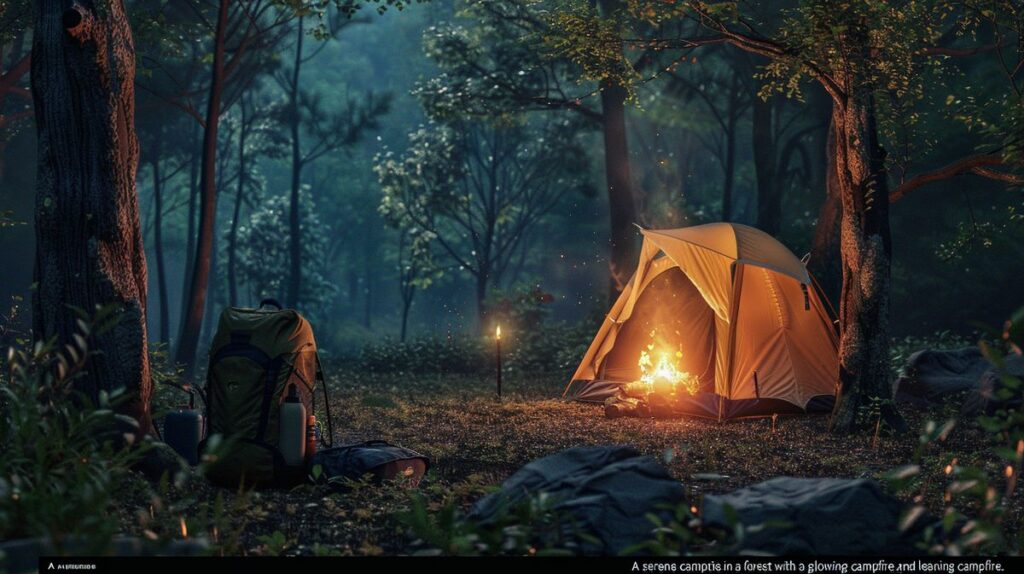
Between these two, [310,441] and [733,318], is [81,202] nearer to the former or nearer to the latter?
[310,441]

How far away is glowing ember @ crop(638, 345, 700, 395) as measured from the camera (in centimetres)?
1346

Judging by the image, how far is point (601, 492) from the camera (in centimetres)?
566

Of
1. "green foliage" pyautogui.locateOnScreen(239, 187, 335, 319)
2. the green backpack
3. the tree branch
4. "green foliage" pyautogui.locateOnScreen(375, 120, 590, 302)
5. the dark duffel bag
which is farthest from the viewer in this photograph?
"green foliage" pyautogui.locateOnScreen(239, 187, 335, 319)

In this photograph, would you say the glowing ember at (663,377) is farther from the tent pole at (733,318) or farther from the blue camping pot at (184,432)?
the blue camping pot at (184,432)

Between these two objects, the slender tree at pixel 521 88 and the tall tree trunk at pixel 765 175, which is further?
the tall tree trunk at pixel 765 175

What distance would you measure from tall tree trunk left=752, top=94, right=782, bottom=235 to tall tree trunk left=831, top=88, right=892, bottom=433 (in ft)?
37.9

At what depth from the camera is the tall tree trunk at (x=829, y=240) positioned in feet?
56.6

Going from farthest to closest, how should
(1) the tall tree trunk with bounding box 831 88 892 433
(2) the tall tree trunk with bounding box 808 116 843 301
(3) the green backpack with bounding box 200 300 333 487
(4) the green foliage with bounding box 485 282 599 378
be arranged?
(4) the green foliage with bounding box 485 282 599 378 < (2) the tall tree trunk with bounding box 808 116 843 301 < (1) the tall tree trunk with bounding box 831 88 892 433 < (3) the green backpack with bounding box 200 300 333 487

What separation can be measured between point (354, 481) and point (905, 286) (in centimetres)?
2215

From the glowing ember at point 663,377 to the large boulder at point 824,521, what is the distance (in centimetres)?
790

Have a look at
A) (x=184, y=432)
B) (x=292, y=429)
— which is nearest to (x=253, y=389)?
(x=292, y=429)

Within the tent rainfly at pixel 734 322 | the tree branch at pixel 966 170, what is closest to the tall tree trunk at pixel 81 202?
the tent rainfly at pixel 734 322

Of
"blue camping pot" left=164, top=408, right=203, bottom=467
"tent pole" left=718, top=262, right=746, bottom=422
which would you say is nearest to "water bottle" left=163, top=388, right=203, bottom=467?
"blue camping pot" left=164, top=408, right=203, bottom=467
